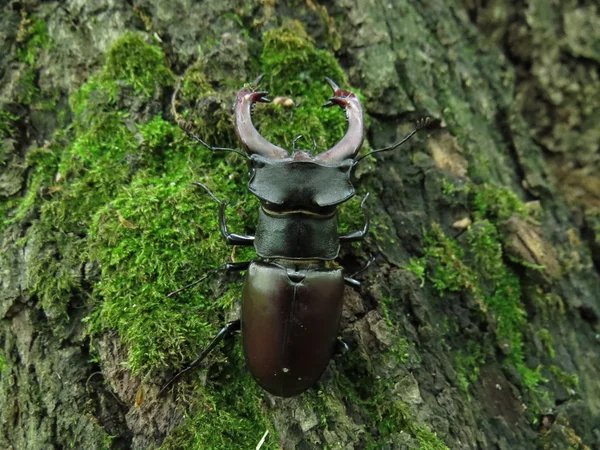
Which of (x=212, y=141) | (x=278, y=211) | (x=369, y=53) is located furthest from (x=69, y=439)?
(x=369, y=53)

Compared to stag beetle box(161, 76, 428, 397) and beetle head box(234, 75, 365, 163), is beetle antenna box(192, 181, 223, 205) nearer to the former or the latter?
stag beetle box(161, 76, 428, 397)

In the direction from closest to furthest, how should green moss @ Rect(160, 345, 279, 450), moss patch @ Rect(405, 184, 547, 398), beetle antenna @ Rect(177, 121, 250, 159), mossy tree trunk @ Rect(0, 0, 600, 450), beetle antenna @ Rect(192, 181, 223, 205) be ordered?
green moss @ Rect(160, 345, 279, 450) → mossy tree trunk @ Rect(0, 0, 600, 450) → beetle antenna @ Rect(177, 121, 250, 159) → beetle antenna @ Rect(192, 181, 223, 205) → moss patch @ Rect(405, 184, 547, 398)

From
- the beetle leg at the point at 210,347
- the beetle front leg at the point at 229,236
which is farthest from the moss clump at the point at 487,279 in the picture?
the beetle leg at the point at 210,347

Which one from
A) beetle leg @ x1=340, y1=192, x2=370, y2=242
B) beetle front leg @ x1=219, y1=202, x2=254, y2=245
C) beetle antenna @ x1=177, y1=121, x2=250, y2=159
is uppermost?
beetle antenna @ x1=177, y1=121, x2=250, y2=159

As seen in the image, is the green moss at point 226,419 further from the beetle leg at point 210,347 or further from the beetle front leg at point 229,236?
the beetle front leg at point 229,236

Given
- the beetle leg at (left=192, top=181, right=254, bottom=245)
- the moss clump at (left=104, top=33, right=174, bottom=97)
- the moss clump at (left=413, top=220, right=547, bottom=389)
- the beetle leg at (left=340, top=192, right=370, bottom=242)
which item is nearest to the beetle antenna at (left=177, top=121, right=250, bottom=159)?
the beetle leg at (left=192, top=181, right=254, bottom=245)
